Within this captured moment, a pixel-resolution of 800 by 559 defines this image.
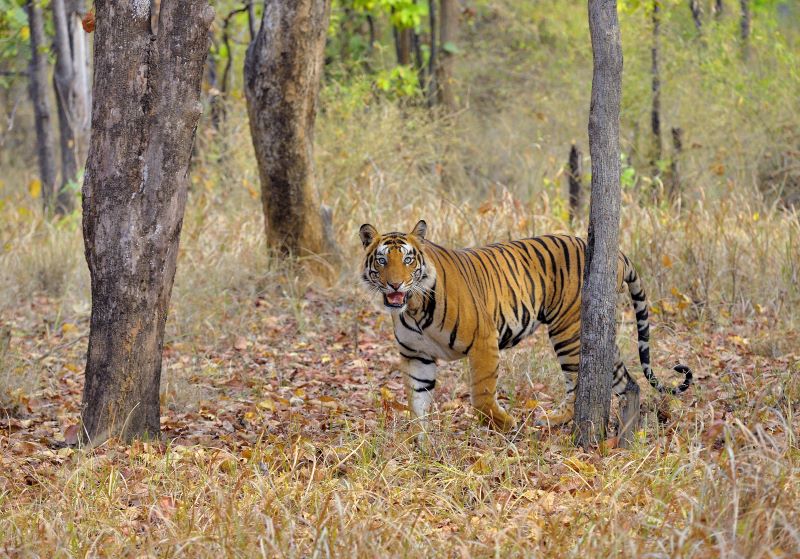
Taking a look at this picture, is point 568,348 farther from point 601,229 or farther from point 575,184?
→ point 575,184

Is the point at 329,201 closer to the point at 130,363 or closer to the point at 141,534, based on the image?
the point at 130,363

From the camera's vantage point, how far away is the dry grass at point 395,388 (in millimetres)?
3834

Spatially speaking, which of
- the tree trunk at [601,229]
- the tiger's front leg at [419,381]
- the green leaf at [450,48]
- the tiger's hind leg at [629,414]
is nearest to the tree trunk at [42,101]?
the green leaf at [450,48]

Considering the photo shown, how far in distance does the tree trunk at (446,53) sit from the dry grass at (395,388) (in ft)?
3.20

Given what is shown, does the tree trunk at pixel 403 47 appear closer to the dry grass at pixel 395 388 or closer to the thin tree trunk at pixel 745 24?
the dry grass at pixel 395 388

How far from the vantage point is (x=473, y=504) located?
4457mm

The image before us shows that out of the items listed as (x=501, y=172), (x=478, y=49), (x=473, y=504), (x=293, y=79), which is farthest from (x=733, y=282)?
(x=478, y=49)

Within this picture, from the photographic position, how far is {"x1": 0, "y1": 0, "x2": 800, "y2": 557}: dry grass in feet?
12.6

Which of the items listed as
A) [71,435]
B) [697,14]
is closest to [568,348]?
[71,435]

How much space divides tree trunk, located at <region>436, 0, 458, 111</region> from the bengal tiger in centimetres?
978

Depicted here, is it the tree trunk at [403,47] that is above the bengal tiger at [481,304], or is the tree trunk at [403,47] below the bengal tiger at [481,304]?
above

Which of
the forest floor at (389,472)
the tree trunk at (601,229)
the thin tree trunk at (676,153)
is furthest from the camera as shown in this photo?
the thin tree trunk at (676,153)

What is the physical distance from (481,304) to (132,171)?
1.90 meters

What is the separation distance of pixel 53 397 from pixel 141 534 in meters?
2.83
